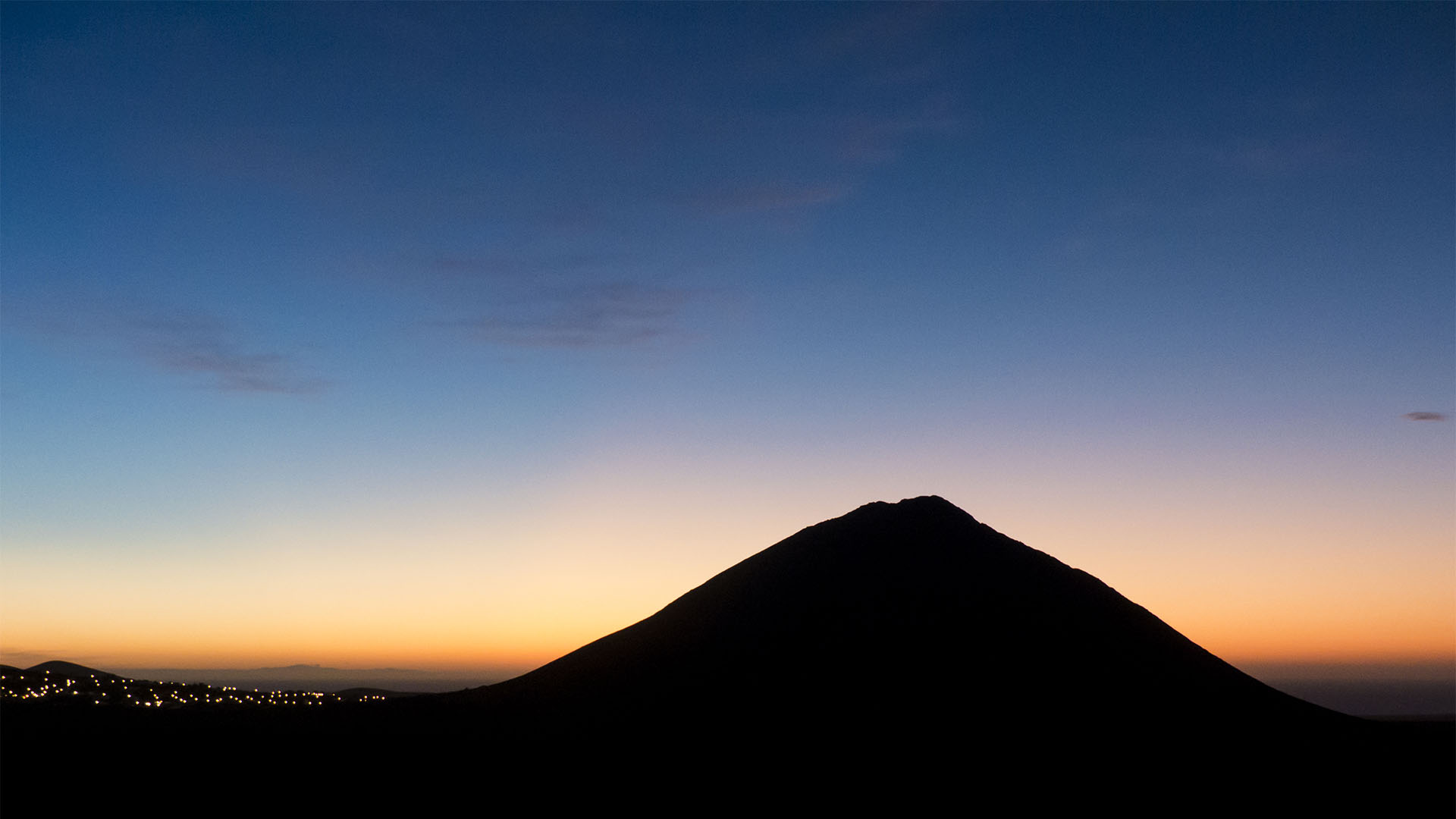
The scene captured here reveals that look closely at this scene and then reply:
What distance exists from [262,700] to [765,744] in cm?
2063

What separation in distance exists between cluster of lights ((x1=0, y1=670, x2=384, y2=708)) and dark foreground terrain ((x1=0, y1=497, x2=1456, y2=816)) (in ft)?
6.46

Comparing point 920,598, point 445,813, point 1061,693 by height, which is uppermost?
point 920,598

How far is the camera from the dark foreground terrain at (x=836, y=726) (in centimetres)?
2059

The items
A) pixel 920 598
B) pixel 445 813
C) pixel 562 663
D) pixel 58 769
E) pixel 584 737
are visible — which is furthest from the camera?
pixel 562 663

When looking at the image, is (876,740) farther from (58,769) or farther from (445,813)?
(58,769)

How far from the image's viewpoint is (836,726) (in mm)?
23797

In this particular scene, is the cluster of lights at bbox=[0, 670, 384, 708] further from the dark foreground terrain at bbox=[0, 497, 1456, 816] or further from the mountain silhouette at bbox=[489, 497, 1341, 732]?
the mountain silhouette at bbox=[489, 497, 1341, 732]

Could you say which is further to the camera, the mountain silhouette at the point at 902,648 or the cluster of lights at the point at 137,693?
the cluster of lights at the point at 137,693

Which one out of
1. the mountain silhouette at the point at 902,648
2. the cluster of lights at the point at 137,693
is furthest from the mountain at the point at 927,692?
the cluster of lights at the point at 137,693

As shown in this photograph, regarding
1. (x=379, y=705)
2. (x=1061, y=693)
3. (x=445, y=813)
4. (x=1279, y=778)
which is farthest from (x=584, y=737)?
(x=1279, y=778)

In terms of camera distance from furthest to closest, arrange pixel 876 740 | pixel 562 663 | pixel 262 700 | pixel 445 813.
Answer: pixel 262 700, pixel 562 663, pixel 876 740, pixel 445 813

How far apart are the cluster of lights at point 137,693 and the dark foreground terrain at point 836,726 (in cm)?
197

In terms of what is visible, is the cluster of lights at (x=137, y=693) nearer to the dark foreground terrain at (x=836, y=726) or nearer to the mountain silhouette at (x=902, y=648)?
the dark foreground terrain at (x=836, y=726)

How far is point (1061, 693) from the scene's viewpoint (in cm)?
2569
